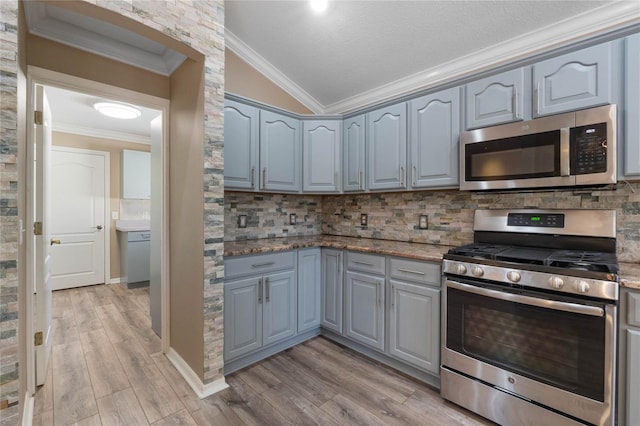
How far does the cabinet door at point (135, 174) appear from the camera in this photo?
4.61m

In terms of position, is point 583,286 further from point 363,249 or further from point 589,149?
point 363,249

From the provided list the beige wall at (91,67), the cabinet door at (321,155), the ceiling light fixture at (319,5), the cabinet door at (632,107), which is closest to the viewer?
the cabinet door at (632,107)

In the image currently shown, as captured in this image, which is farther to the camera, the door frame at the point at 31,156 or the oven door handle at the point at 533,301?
the door frame at the point at 31,156

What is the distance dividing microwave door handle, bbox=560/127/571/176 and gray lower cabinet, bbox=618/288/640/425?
73 centimetres

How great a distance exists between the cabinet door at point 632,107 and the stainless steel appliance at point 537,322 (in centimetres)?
36

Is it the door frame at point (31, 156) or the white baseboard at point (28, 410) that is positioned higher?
the door frame at point (31, 156)

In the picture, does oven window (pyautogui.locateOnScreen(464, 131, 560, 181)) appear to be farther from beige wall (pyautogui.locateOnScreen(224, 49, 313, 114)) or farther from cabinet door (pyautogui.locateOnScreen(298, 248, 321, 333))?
beige wall (pyautogui.locateOnScreen(224, 49, 313, 114))

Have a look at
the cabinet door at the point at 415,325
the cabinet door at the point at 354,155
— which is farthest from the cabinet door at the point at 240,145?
the cabinet door at the point at 415,325

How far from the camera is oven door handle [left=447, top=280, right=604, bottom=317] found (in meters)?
1.40

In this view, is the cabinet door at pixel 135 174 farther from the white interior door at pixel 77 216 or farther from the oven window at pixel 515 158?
the oven window at pixel 515 158

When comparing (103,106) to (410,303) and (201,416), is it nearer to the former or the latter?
(201,416)

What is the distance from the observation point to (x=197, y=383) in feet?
6.62

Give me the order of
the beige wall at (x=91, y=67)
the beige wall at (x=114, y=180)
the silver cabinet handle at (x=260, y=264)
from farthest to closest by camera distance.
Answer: the beige wall at (x=114, y=180)
the silver cabinet handle at (x=260, y=264)
the beige wall at (x=91, y=67)

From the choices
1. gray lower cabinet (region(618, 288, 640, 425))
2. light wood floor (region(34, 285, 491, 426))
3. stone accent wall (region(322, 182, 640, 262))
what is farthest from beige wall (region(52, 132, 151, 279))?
gray lower cabinet (region(618, 288, 640, 425))
